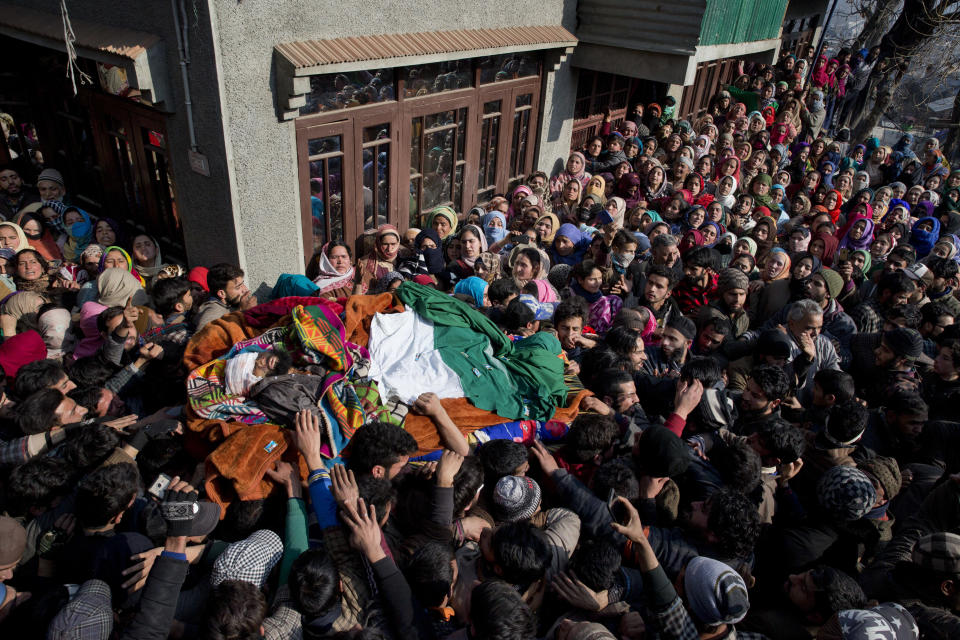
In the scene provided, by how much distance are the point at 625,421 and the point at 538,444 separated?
21.6 inches

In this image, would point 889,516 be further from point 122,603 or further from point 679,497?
point 122,603

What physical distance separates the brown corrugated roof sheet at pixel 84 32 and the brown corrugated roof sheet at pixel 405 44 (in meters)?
1.01

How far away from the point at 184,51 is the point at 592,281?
345cm

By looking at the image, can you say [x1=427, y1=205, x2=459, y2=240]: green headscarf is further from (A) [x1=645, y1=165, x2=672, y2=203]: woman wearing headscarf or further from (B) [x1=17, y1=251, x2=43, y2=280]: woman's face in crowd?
(B) [x1=17, y1=251, x2=43, y2=280]: woman's face in crowd

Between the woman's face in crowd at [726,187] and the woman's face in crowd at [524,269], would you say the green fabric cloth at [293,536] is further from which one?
the woman's face in crowd at [726,187]

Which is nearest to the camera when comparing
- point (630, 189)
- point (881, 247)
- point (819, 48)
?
point (881, 247)

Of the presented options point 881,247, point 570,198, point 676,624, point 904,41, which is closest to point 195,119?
point 570,198

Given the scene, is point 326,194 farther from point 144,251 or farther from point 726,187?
point 726,187

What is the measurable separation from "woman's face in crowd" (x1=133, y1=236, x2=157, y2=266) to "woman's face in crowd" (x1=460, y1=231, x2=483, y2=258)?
280 cm

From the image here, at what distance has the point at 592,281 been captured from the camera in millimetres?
4688

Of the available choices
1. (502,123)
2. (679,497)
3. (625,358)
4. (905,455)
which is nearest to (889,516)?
(905,455)

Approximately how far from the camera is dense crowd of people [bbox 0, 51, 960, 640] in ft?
7.42

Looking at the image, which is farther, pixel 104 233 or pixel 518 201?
pixel 518 201

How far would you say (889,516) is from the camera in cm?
323
